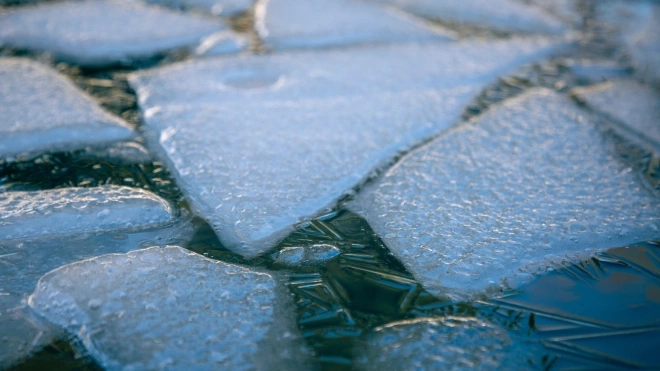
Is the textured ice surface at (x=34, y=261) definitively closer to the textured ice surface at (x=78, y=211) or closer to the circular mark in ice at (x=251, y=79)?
the textured ice surface at (x=78, y=211)

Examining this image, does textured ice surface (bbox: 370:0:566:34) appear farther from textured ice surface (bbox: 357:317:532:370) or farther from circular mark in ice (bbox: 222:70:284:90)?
textured ice surface (bbox: 357:317:532:370)

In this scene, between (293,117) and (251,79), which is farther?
(251,79)

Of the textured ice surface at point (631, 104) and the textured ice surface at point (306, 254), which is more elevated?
the textured ice surface at point (631, 104)

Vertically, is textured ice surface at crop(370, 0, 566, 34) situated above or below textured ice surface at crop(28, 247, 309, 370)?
above

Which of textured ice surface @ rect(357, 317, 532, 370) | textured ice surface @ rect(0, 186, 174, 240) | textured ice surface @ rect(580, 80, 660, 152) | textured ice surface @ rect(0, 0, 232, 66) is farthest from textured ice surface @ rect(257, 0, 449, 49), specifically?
textured ice surface @ rect(357, 317, 532, 370)

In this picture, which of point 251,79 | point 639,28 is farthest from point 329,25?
point 639,28

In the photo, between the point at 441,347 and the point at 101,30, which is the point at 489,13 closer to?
the point at 101,30

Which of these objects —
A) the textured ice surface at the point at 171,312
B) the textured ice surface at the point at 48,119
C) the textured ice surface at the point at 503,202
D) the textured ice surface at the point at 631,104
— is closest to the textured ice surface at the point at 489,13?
the textured ice surface at the point at 631,104
